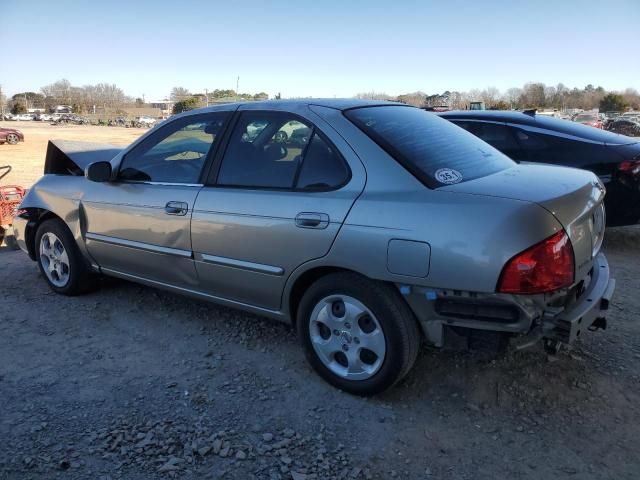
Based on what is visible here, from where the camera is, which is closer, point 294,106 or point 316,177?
point 316,177

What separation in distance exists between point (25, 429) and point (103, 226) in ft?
5.84

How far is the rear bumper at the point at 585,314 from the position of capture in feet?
8.47

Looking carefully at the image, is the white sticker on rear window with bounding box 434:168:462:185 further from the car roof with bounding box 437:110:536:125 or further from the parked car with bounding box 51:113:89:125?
the parked car with bounding box 51:113:89:125

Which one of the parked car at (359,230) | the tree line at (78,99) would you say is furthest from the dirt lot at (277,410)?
the tree line at (78,99)

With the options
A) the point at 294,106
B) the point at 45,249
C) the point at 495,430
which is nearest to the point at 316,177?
the point at 294,106

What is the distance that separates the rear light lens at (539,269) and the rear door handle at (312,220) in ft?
3.20

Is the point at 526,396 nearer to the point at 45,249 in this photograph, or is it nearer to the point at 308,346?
the point at 308,346

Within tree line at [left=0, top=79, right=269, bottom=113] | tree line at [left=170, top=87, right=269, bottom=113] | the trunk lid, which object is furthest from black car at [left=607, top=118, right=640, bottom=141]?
tree line at [left=0, top=79, right=269, bottom=113]

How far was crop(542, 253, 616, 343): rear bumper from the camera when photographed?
2.58 meters

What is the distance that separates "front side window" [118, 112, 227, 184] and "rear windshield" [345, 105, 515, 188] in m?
1.09

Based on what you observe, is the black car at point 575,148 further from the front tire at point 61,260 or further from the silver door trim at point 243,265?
the front tire at point 61,260

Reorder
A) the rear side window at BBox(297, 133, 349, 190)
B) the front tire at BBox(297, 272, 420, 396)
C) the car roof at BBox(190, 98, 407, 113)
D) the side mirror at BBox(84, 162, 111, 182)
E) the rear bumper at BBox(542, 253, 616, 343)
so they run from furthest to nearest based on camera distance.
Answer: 1. the side mirror at BBox(84, 162, 111, 182)
2. the car roof at BBox(190, 98, 407, 113)
3. the rear side window at BBox(297, 133, 349, 190)
4. the front tire at BBox(297, 272, 420, 396)
5. the rear bumper at BBox(542, 253, 616, 343)

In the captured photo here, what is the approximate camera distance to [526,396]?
3.03 meters

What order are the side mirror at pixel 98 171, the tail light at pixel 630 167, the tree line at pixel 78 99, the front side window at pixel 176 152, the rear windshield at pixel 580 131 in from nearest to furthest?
the front side window at pixel 176 152, the side mirror at pixel 98 171, the tail light at pixel 630 167, the rear windshield at pixel 580 131, the tree line at pixel 78 99
